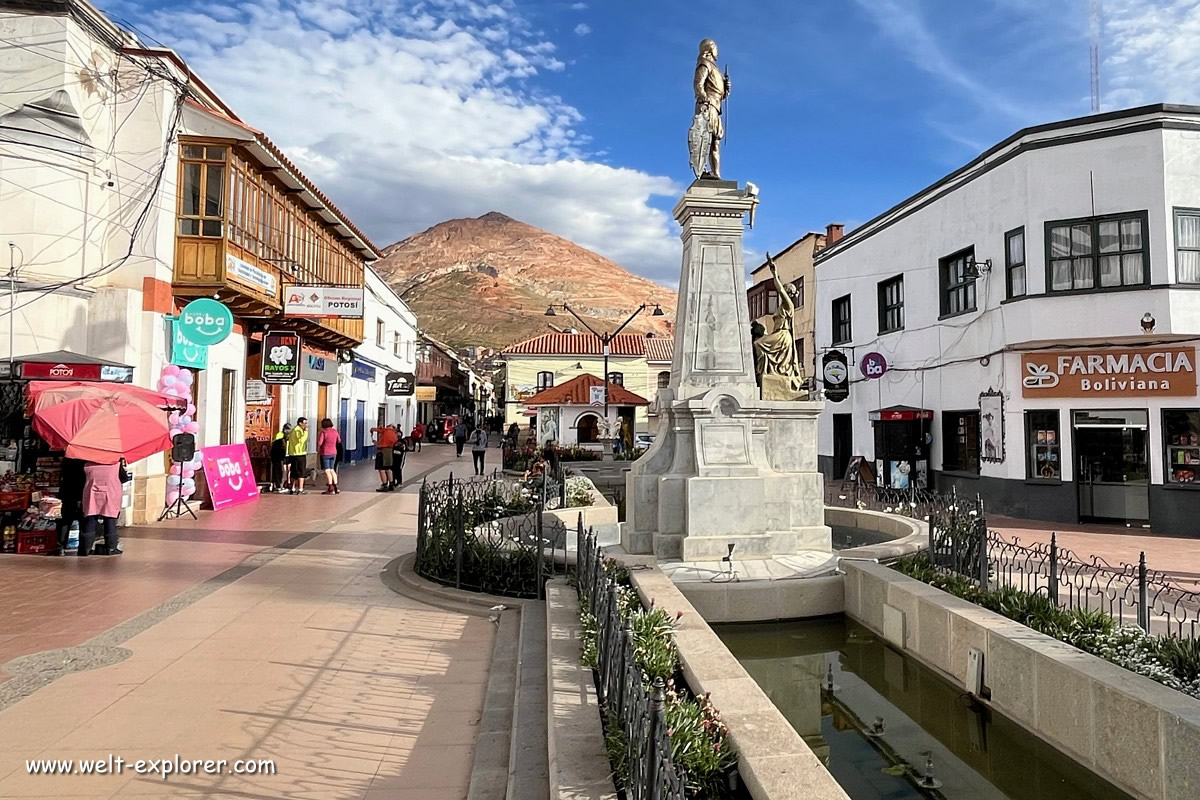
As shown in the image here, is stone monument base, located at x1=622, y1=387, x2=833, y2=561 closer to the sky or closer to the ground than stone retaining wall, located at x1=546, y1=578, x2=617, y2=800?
closer to the sky

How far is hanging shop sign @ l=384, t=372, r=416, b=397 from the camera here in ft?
107

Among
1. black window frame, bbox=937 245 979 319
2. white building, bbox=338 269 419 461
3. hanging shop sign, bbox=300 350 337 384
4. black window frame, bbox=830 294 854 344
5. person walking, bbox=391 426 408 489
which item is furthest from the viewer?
white building, bbox=338 269 419 461

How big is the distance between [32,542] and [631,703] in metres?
10.8

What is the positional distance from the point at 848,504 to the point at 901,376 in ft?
22.4

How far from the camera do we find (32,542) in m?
9.91

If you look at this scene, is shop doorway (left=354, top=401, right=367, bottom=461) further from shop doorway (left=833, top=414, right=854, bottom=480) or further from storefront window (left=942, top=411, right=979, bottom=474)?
storefront window (left=942, top=411, right=979, bottom=474)

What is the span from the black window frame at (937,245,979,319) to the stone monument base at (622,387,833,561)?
9.87m

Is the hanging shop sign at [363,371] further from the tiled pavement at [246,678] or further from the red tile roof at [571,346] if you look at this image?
the red tile roof at [571,346]

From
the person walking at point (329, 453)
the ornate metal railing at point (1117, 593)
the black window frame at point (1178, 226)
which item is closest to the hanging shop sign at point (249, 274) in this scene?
the person walking at point (329, 453)

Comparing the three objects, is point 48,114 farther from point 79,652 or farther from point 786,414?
point 786,414

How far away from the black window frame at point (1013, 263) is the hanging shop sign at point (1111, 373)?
1405 mm

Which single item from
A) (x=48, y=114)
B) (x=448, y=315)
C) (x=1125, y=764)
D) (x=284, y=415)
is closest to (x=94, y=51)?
(x=48, y=114)

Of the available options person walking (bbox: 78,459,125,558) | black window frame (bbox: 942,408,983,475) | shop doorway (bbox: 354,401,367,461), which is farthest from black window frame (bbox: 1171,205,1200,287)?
shop doorway (bbox: 354,401,367,461)

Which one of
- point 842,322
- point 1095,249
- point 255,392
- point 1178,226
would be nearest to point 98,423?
point 255,392
